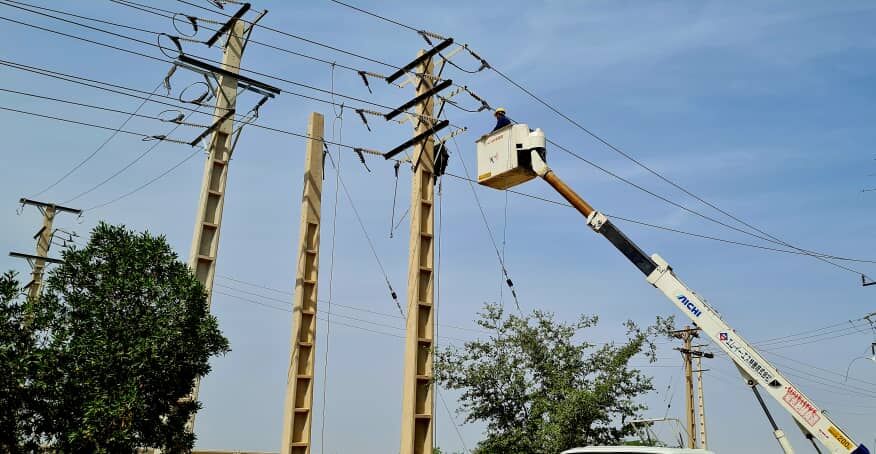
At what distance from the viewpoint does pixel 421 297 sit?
2344 cm

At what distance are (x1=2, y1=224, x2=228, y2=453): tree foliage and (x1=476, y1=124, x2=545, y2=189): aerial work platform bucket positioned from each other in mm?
7672

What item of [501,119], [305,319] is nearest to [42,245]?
[305,319]

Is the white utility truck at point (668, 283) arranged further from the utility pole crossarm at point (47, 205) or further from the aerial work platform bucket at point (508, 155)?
the utility pole crossarm at point (47, 205)

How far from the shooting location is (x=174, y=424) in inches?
688

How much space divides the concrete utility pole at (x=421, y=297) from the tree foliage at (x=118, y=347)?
20.6 feet

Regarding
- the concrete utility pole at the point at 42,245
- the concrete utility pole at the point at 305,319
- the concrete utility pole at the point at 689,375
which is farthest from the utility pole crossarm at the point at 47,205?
the concrete utility pole at the point at 689,375

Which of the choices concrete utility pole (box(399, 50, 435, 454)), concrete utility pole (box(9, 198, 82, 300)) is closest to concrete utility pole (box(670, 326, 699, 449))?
concrete utility pole (box(399, 50, 435, 454))

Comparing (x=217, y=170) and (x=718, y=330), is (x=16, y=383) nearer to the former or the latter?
(x=217, y=170)

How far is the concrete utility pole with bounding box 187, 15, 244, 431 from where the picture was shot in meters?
21.9

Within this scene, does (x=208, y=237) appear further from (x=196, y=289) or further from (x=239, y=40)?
(x=239, y=40)

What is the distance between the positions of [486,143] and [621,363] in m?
8.48

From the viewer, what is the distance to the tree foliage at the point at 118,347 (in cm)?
1608

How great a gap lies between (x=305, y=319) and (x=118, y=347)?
32.5 feet

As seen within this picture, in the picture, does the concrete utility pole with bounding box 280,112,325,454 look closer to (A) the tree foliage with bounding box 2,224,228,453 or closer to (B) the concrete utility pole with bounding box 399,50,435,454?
(B) the concrete utility pole with bounding box 399,50,435,454
